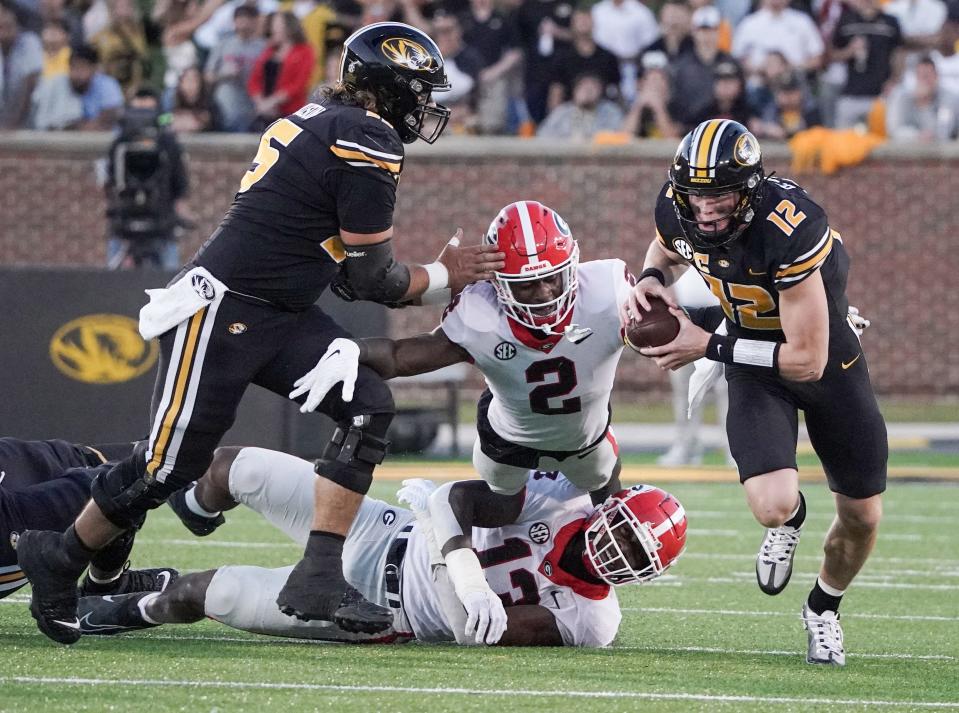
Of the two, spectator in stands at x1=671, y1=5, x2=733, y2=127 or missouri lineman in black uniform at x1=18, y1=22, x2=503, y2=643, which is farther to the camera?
spectator in stands at x1=671, y1=5, x2=733, y2=127

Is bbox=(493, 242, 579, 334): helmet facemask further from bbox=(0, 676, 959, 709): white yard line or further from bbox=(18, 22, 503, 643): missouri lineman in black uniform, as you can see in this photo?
bbox=(0, 676, 959, 709): white yard line

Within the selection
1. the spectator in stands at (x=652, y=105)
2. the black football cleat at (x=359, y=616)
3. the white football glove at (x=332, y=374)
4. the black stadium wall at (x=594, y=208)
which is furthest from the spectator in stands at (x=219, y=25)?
the black football cleat at (x=359, y=616)

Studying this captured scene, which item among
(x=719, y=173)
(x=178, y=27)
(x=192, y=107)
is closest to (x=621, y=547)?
(x=719, y=173)

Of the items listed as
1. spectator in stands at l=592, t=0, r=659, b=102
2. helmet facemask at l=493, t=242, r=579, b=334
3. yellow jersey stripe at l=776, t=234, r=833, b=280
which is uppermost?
spectator in stands at l=592, t=0, r=659, b=102

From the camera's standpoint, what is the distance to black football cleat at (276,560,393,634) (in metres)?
4.43

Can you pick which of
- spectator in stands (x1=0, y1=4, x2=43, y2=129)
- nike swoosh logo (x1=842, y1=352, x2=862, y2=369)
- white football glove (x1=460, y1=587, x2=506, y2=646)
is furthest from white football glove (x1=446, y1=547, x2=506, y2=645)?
spectator in stands (x1=0, y1=4, x2=43, y2=129)

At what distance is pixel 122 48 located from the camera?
567 inches

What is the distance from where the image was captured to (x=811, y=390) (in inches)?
192

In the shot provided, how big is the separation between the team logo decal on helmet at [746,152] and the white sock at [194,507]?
1.99 m

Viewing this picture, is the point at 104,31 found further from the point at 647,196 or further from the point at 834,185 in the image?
the point at 834,185

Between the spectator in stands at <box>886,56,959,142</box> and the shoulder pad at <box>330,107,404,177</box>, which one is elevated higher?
the spectator in stands at <box>886,56,959,142</box>

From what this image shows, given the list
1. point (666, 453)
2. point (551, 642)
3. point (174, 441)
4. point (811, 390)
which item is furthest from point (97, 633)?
point (666, 453)

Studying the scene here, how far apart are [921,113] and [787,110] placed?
1.31 meters

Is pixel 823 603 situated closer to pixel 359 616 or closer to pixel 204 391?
pixel 359 616
